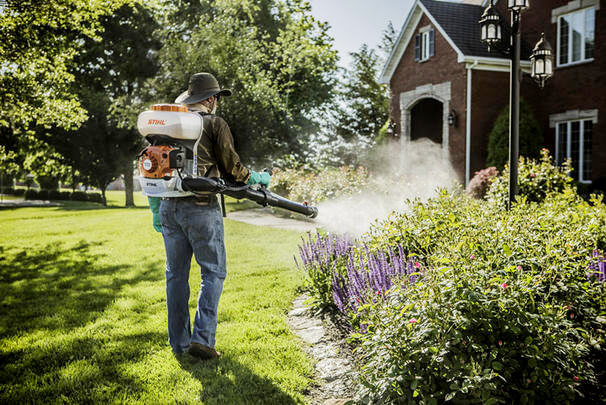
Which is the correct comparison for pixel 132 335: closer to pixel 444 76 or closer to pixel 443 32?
pixel 444 76

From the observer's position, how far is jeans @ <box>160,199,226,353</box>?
3.57 metres

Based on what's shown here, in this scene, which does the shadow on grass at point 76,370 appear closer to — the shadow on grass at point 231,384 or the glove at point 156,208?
the shadow on grass at point 231,384

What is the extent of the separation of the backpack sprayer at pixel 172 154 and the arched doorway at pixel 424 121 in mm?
17168

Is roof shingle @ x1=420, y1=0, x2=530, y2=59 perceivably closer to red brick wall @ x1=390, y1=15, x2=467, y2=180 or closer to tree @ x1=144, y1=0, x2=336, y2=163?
red brick wall @ x1=390, y1=15, x2=467, y2=180

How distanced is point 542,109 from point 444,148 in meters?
3.32

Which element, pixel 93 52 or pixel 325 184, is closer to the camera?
pixel 325 184

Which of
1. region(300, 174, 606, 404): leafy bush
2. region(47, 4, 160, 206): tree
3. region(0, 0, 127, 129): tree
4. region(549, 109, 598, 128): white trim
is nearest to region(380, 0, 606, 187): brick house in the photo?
region(549, 109, 598, 128): white trim

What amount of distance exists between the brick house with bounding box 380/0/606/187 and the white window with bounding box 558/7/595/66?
29 mm

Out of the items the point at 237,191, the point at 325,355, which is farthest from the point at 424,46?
the point at 325,355

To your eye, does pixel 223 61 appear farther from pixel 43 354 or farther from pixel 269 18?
pixel 43 354

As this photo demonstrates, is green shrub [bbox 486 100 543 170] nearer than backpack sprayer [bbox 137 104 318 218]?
No

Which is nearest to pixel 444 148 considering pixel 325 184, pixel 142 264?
pixel 325 184

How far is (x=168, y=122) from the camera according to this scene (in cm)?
328

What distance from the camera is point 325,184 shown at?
1295 centimetres
